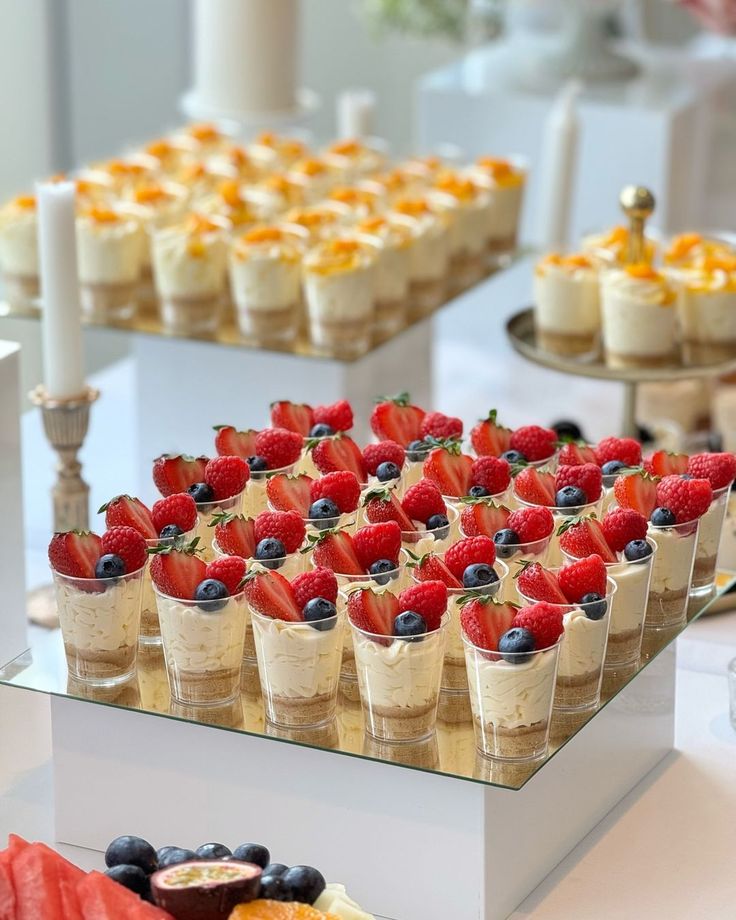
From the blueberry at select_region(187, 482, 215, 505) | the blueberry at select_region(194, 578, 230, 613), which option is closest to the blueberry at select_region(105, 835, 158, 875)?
the blueberry at select_region(194, 578, 230, 613)

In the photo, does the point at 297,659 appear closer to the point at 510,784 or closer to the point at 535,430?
the point at 510,784

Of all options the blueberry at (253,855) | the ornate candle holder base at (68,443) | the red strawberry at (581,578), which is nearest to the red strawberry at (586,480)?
the red strawberry at (581,578)

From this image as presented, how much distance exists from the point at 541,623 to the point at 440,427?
0.51 metres

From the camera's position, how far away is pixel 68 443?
2395 millimetres

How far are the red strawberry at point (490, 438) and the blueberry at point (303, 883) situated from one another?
2.33ft

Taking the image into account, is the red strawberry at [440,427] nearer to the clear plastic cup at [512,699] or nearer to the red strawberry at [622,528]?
the red strawberry at [622,528]

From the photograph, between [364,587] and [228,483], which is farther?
[228,483]

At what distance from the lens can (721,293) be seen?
8.99 ft

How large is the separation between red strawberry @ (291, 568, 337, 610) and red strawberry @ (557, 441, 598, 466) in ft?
1.38

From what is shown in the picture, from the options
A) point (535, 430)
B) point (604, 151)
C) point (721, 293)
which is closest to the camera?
point (535, 430)

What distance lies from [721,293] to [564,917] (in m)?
1.36

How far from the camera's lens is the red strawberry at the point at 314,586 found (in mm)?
1591

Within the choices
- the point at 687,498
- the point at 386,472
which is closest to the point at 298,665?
the point at 386,472

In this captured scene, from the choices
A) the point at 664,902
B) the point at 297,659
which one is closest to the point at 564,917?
the point at 664,902
